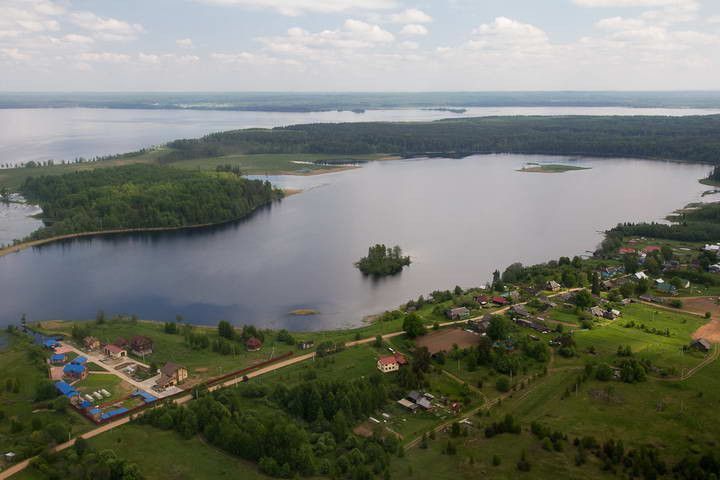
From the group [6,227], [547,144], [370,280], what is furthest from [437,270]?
[547,144]

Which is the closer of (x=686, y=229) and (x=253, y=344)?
(x=253, y=344)

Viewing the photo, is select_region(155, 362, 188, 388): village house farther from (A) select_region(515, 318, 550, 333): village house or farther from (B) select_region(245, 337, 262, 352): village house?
(A) select_region(515, 318, 550, 333): village house

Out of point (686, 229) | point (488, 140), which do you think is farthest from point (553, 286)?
point (488, 140)

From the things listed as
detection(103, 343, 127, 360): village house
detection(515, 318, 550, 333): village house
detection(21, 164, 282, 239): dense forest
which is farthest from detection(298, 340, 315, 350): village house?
detection(21, 164, 282, 239): dense forest

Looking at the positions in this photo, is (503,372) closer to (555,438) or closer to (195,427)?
(555,438)

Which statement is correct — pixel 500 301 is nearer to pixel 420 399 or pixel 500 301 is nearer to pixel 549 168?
pixel 420 399

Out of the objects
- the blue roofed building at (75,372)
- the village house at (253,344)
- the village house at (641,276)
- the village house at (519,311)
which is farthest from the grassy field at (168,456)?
the village house at (641,276)
